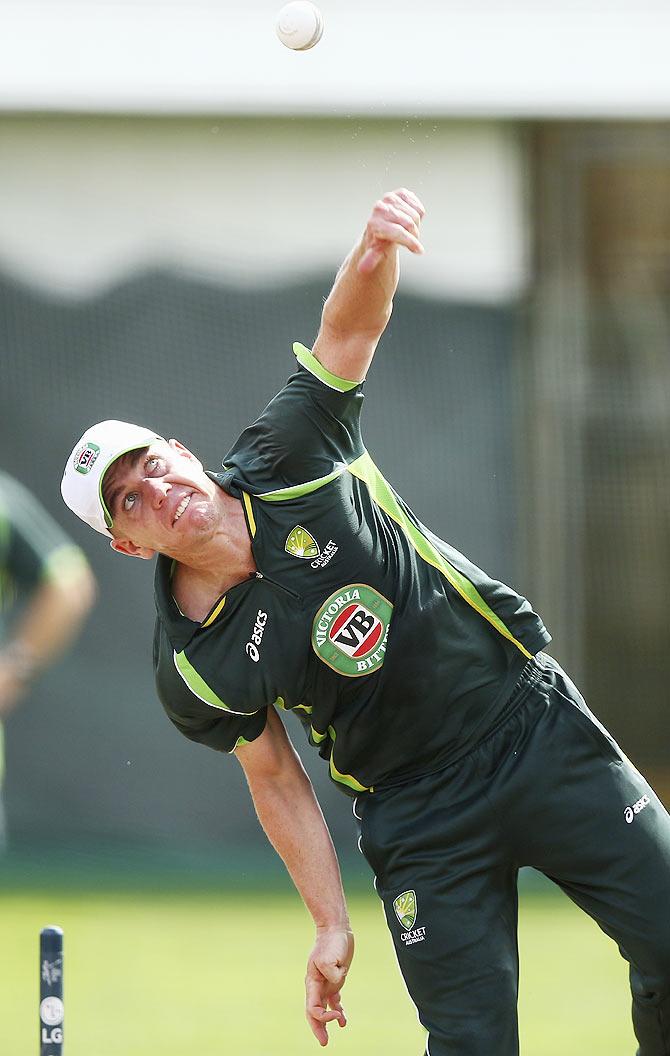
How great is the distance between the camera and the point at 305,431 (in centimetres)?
379

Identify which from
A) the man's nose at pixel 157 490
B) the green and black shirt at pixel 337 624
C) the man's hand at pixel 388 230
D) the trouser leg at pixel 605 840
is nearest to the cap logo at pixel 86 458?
the man's nose at pixel 157 490

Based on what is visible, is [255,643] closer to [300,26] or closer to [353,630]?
[353,630]

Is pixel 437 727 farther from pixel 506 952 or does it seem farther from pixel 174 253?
pixel 174 253

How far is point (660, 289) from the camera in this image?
9.72m

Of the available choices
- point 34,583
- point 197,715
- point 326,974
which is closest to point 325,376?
point 197,715

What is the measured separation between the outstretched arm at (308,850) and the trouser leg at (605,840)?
1.65 ft

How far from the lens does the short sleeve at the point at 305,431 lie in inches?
149

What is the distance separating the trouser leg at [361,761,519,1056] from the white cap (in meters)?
1.06

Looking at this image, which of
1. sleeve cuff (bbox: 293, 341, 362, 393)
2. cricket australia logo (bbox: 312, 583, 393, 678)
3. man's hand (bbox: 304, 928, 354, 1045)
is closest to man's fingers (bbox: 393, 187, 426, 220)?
sleeve cuff (bbox: 293, 341, 362, 393)

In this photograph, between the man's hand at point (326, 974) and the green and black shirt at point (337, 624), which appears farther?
the man's hand at point (326, 974)

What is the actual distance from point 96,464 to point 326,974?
1.40 m

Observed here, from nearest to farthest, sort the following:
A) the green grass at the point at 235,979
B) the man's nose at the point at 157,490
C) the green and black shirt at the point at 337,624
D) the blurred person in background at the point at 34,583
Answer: the man's nose at the point at 157,490 < the green and black shirt at the point at 337,624 < the green grass at the point at 235,979 < the blurred person in background at the point at 34,583

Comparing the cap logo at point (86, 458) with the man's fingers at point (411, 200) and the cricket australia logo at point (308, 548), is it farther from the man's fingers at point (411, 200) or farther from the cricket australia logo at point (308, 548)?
the man's fingers at point (411, 200)

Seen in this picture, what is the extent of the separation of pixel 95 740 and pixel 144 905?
1.21 m
